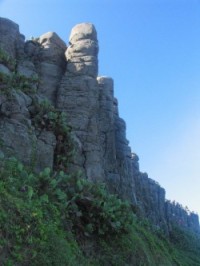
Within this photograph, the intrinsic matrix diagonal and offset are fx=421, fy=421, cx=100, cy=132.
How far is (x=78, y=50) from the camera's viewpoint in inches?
1197

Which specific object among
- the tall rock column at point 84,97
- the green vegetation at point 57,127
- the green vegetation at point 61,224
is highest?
the tall rock column at point 84,97

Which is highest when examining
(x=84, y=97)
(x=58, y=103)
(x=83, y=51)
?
(x=83, y=51)

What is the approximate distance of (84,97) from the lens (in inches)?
1098

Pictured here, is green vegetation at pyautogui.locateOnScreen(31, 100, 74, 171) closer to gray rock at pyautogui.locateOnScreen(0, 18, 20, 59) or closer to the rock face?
the rock face

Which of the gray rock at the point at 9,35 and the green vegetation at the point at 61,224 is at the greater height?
the gray rock at the point at 9,35

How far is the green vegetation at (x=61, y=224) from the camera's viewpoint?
891 cm

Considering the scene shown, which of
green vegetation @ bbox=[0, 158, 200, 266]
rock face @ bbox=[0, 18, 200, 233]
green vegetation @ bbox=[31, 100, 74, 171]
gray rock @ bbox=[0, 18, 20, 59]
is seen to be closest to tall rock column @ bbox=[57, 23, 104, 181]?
rock face @ bbox=[0, 18, 200, 233]

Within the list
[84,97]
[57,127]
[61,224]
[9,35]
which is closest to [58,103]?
[84,97]

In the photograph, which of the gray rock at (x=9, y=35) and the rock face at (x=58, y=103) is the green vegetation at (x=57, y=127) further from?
the gray rock at (x=9, y=35)

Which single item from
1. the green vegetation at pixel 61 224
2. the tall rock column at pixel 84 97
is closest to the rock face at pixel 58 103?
the tall rock column at pixel 84 97

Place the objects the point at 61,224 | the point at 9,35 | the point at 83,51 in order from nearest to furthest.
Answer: the point at 61,224
the point at 9,35
the point at 83,51

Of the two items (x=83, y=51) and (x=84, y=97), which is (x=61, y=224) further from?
(x=83, y=51)

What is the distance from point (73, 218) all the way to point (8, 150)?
13.1 feet

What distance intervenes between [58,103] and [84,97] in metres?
1.77
